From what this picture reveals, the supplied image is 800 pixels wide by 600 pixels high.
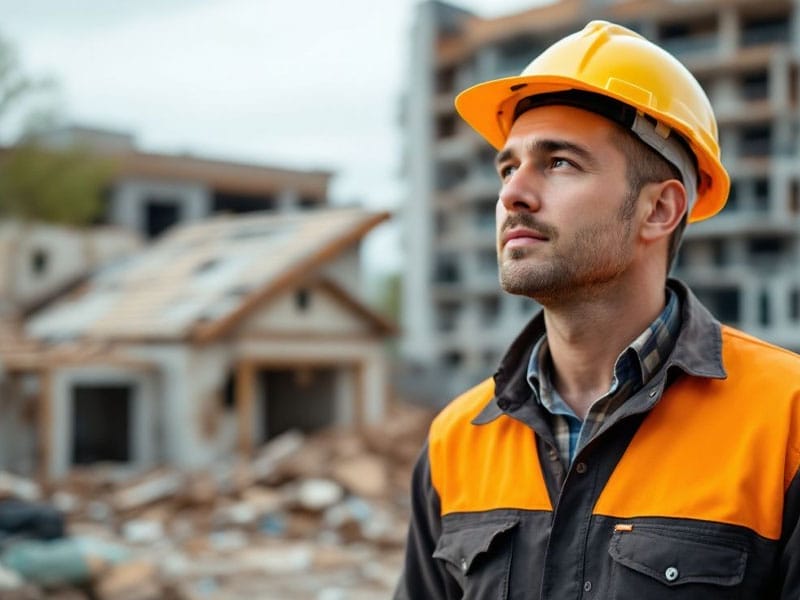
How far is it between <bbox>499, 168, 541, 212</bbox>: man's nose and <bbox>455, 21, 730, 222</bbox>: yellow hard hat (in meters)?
0.22

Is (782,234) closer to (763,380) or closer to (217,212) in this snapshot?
(217,212)

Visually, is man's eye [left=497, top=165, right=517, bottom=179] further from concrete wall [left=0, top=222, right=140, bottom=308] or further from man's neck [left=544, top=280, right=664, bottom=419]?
concrete wall [left=0, top=222, right=140, bottom=308]

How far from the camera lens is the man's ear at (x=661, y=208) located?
8.48 feet

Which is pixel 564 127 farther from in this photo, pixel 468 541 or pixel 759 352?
pixel 468 541

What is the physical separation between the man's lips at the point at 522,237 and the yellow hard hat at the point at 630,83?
0.34 m

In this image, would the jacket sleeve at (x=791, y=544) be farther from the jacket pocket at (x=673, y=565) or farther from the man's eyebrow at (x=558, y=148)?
the man's eyebrow at (x=558, y=148)

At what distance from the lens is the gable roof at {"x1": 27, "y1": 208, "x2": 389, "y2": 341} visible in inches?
739

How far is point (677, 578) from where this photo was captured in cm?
220

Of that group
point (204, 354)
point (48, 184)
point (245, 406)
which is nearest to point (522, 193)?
point (204, 354)

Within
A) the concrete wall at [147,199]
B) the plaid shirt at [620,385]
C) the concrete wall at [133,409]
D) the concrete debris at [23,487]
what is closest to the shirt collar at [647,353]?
the plaid shirt at [620,385]

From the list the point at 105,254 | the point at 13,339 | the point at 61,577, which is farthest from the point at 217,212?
the point at 61,577

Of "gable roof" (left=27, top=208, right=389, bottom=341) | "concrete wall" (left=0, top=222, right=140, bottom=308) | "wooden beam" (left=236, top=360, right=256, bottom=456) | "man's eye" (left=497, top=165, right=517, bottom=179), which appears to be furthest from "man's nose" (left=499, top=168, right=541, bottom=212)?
"concrete wall" (left=0, top=222, right=140, bottom=308)

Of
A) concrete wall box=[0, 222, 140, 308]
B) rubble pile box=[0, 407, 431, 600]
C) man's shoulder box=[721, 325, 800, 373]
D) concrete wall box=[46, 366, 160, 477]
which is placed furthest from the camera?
concrete wall box=[0, 222, 140, 308]

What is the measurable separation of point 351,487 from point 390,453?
228 cm
